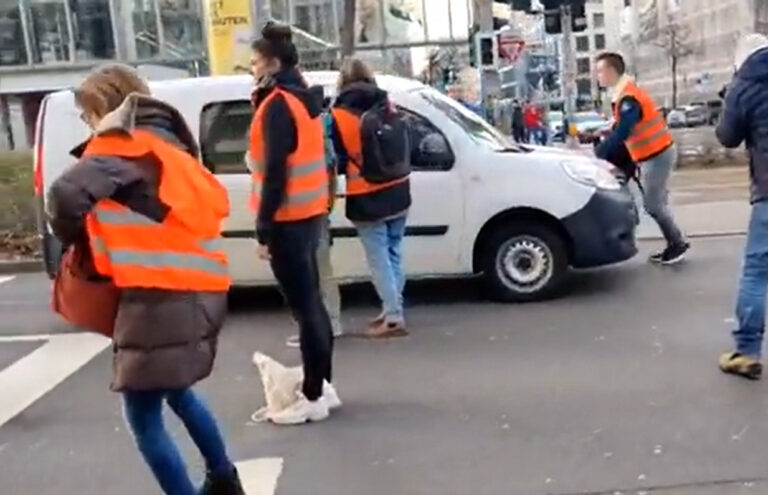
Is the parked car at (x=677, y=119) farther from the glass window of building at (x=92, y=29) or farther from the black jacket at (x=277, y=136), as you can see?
the black jacket at (x=277, y=136)

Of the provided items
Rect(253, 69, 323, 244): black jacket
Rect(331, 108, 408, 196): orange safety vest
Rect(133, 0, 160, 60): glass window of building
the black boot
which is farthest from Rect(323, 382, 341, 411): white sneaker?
Rect(133, 0, 160, 60): glass window of building

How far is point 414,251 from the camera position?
28.1 feet

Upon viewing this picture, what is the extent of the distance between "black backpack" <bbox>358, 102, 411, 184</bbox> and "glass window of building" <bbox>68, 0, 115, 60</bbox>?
31354 mm

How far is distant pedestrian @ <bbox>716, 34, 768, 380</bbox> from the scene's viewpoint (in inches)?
224

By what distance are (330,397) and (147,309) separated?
211cm

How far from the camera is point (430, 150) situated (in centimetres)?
852

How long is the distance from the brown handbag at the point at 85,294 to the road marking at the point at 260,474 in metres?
1.13

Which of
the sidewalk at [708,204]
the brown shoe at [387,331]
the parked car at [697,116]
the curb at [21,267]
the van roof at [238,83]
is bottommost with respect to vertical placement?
the parked car at [697,116]

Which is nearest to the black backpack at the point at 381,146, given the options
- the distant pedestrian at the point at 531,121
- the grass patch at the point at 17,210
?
the grass patch at the point at 17,210

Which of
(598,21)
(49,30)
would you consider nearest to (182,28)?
(49,30)

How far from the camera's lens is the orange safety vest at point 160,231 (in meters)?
3.94

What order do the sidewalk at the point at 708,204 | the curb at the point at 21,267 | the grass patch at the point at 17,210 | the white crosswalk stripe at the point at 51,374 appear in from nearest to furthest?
the white crosswalk stripe at the point at 51,374 < the sidewalk at the point at 708,204 < the curb at the point at 21,267 < the grass patch at the point at 17,210

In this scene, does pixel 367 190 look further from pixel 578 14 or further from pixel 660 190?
pixel 578 14

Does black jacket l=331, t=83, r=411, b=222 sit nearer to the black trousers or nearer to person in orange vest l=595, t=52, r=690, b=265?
the black trousers
